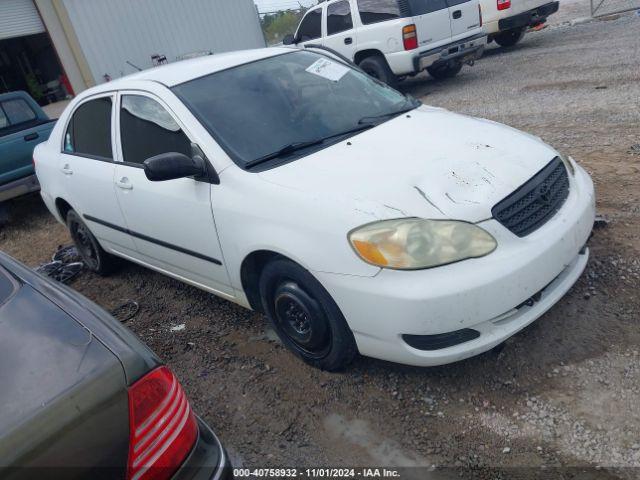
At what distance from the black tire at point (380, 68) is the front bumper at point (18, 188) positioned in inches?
225

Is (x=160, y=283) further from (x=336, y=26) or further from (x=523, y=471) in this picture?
(x=336, y=26)

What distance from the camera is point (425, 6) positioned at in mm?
9023

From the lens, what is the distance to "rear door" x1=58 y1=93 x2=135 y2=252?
3803 millimetres

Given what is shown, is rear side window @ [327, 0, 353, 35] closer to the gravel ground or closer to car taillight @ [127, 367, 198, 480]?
the gravel ground

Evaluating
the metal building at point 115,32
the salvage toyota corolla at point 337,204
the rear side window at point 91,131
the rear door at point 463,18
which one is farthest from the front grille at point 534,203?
the metal building at point 115,32

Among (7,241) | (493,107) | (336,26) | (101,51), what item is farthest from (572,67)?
(101,51)

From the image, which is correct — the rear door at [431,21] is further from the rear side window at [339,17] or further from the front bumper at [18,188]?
the front bumper at [18,188]

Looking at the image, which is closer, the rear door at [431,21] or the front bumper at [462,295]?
the front bumper at [462,295]

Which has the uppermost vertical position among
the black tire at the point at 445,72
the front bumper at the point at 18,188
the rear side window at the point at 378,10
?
the rear side window at the point at 378,10

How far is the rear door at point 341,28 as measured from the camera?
980cm

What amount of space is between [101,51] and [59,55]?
1.11 meters

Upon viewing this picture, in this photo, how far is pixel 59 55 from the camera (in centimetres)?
1414

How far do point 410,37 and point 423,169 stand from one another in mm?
7094

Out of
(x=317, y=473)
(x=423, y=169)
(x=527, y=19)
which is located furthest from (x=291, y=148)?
(x=527, y=19)
